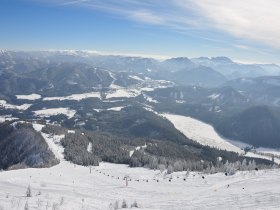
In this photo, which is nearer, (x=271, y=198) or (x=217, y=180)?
(x=271, y=198)

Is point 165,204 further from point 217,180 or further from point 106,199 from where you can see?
point 217,180

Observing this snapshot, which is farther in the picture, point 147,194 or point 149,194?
point 147,194

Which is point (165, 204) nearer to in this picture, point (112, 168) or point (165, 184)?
point (165, 184)

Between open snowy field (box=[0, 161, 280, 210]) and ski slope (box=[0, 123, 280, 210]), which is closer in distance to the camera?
ski slope (box=[0, 123, 280, 210])

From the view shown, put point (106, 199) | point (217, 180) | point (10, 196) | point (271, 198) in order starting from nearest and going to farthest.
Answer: point (271, 198)
point (10, 196)
point (106, 199)
point (217, 180)

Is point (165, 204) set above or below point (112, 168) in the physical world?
above

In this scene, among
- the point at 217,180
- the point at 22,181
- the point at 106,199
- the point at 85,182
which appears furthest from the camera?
the point at 85,182

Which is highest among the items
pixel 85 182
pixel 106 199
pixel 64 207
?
pixel 64 207

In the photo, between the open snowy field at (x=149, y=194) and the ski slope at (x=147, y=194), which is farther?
the open snowy field at (x=149, y=194)

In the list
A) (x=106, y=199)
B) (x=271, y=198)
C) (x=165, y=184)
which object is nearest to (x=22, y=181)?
(x=106, y=199)
